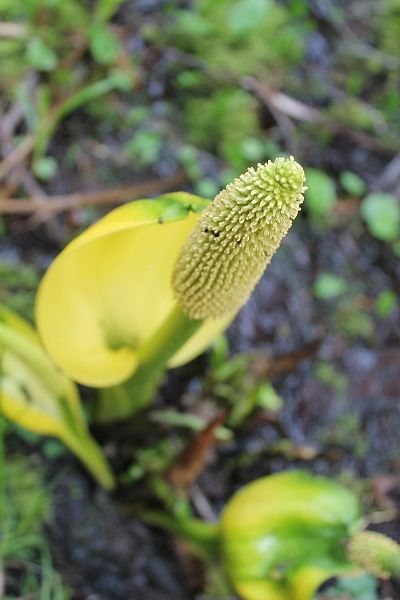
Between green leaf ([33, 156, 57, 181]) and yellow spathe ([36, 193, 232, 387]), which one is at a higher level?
yellow spathe ([36, 193, 232, 387])

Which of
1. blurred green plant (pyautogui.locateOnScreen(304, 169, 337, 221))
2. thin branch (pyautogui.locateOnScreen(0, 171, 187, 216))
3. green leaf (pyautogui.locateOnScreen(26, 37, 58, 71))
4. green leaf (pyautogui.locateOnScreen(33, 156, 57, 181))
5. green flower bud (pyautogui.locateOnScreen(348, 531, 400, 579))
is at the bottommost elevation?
blurred green plant (pyautogui.locateOnScreen(304, 169, 337, 221))

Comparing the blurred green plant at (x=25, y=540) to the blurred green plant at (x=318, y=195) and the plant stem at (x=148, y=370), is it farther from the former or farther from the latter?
the blurred green plant at (x=318, y=195)

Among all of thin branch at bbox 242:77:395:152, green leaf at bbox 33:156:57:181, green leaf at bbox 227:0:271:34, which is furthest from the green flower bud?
green leaf at bbox 227:0:271:34

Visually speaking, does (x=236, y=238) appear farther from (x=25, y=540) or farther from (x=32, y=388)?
(x=25, y=540)

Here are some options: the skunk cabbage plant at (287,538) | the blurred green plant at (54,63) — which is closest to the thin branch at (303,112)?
the blurred green plant at (54,63)

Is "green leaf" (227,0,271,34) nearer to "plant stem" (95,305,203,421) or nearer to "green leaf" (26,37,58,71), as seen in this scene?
"green leaf" (26,37,58,71)

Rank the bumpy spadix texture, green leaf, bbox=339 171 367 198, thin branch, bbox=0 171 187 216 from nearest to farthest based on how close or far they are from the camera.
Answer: the bumpy spadix texture < thin branch, bbox=0 171 187 216 < green leaf, bbox=339 171 367 198

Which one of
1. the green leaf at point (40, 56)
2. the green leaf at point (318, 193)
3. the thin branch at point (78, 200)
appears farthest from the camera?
the green leaf at point (318, 193)

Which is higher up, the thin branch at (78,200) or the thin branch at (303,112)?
the thin branch at (78,200)
